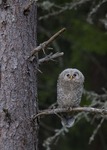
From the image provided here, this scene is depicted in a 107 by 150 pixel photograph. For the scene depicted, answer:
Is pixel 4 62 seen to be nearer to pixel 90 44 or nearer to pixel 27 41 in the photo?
pixel 27 41

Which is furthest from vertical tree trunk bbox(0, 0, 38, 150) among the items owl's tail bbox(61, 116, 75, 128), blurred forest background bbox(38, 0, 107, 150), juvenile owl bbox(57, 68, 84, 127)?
blurred forest background bbox(38, 0, 107, 150)

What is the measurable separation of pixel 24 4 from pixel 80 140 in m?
6.85

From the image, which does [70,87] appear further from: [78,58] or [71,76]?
[78,58]

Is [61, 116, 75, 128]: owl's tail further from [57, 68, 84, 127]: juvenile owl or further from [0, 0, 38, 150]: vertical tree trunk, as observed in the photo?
[0, 0, 38, 150]: vertical tree trunk

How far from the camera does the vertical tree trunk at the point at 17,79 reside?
16.1ft

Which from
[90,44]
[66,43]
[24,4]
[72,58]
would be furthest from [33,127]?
[66,43]

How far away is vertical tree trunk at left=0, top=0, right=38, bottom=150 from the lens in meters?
4.92

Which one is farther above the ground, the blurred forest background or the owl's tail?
the blurred forest background

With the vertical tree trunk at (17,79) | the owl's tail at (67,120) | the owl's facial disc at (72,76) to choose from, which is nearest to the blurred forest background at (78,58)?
the owl's facial disc at (72,76)

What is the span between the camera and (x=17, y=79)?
4977mm

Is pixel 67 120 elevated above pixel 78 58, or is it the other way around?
pixel 78 58

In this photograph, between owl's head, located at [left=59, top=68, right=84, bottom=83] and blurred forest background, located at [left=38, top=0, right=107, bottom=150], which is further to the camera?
blurred forest background, located at [left=38, top=0, right=107, bottom=150]

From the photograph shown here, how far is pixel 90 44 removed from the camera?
9.41 m

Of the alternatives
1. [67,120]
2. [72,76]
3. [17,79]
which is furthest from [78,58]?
[17,79]
